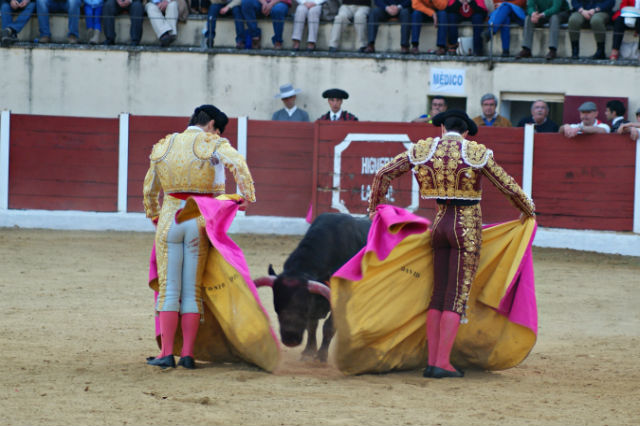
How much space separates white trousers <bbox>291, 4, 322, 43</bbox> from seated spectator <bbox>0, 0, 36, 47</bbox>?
3047mm

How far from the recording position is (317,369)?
4.39 meters

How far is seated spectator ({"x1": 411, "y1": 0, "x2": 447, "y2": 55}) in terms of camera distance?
10.3m

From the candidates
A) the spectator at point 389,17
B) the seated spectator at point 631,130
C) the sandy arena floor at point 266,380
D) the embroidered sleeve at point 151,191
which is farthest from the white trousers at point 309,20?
the embroidered sleeve at point 151,191

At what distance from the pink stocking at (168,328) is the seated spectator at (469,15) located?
6921 mm

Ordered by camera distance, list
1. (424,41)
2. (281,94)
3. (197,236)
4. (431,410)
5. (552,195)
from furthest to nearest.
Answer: (424,41) < (281,94) < (552,195) < (197,236) < (431,410)

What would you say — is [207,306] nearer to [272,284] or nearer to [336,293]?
[272,284]

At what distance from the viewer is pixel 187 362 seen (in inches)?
163

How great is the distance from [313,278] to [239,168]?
0.64m

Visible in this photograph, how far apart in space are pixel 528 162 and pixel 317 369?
521cm

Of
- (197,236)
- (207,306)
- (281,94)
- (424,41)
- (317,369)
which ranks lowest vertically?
(317,369)

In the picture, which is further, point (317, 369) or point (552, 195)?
point (552, 195)

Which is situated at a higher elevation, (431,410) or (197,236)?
(197,236)

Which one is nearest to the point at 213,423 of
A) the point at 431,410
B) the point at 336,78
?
the point at 431,410

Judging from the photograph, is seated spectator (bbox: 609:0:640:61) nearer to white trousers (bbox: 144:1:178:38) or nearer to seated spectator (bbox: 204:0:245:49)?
seated spectator (bbox: 204:0:245:49)
